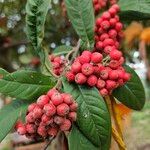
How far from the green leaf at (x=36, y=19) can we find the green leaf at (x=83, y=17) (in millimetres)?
85

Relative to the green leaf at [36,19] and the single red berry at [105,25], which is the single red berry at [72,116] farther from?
the single red berry at [105,25]

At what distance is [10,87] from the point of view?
49.6 inches

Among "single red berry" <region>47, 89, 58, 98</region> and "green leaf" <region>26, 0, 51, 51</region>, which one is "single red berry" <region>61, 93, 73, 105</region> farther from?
"green leaf" <region>26, 0, 51, 51</region>

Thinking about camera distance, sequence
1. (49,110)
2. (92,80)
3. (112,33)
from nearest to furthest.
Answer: (49,110)
(92,80)
(112,33)

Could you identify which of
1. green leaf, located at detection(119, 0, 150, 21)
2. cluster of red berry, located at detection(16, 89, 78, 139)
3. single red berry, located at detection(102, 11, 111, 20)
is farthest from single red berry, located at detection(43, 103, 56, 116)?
green leaf, located at detection(119, 0, 150, 21)

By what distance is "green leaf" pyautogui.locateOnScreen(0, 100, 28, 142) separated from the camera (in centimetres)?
132

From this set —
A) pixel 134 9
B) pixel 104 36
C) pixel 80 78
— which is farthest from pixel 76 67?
pixel 134 9

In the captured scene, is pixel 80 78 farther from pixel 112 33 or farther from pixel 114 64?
pixel 112 33

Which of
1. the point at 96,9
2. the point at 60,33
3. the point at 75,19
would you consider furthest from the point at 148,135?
the point at 75,19

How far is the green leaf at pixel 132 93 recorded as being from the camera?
4.72 ft

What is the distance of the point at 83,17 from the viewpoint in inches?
54.4

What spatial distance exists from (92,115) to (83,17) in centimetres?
31

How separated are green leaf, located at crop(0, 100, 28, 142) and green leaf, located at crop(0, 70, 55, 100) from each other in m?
0.07

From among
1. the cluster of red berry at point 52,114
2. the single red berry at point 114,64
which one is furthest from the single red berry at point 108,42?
the cluster of red berry at point 52,114
